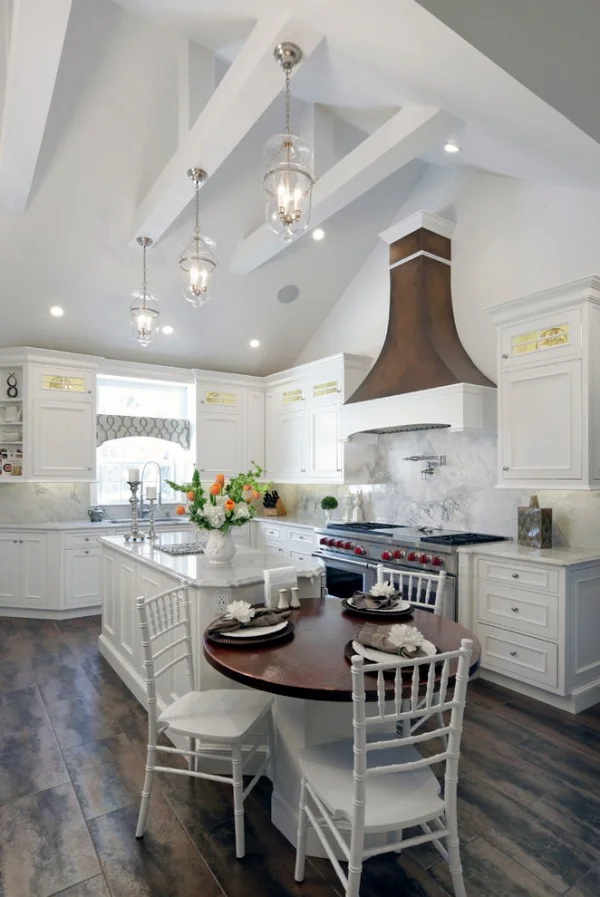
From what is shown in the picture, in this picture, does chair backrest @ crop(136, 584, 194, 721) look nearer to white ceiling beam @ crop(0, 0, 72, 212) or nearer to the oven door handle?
the oven door handle

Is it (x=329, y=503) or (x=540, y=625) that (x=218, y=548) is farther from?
(x=329, y=503)

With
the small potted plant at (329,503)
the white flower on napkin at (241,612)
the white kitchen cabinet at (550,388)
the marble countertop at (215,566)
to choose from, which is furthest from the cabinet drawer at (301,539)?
the white flower on napkin at (241,612)

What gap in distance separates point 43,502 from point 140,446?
1270 mm

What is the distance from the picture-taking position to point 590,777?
8.07 feet

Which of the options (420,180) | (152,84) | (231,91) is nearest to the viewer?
(231,91)

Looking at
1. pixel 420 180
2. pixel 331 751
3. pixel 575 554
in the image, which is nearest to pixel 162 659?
pixel 331 751

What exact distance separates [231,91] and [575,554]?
352cm

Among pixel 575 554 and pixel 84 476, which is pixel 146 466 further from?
pixel 575 554

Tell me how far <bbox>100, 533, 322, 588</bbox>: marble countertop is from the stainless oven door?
1210mm

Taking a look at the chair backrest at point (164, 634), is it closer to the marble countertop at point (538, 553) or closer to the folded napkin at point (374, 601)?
the folded napkin at point (374, 601)

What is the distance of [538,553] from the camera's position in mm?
3418

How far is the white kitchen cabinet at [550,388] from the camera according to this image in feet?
10.6

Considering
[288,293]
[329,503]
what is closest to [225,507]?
[329,503]

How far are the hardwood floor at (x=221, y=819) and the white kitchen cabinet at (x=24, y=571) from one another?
6.85 feet
